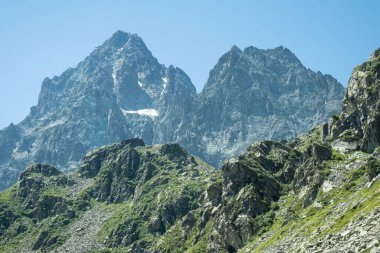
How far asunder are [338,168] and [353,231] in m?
89.1

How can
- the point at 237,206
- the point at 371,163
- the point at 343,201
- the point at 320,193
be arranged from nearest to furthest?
the point at 343,201 < the point at 371,163 < the point at 320,193 < the point at 237,206

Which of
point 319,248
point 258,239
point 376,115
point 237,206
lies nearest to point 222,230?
point 237,206

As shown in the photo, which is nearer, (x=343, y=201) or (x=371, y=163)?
(x=343, y=201)

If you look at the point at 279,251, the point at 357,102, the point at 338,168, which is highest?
the point at 357,102

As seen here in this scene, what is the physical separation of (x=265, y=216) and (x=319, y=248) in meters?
95.3

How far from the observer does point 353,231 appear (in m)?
75.0

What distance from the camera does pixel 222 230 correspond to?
18088 centimetres

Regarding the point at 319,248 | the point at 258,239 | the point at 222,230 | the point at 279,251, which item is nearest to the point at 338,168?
the point at 258,239

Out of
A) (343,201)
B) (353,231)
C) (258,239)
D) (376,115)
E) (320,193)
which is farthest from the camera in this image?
(376,115)

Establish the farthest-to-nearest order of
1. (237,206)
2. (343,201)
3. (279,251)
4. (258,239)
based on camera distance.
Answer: (237,206), (258,239), (343,201), (279,251)

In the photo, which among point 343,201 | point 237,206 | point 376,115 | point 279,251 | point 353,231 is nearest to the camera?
point 353,231

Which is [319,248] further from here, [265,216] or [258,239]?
[265,216]

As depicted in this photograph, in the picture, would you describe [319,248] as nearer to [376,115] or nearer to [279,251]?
[279,251]

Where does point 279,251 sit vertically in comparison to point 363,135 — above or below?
below
